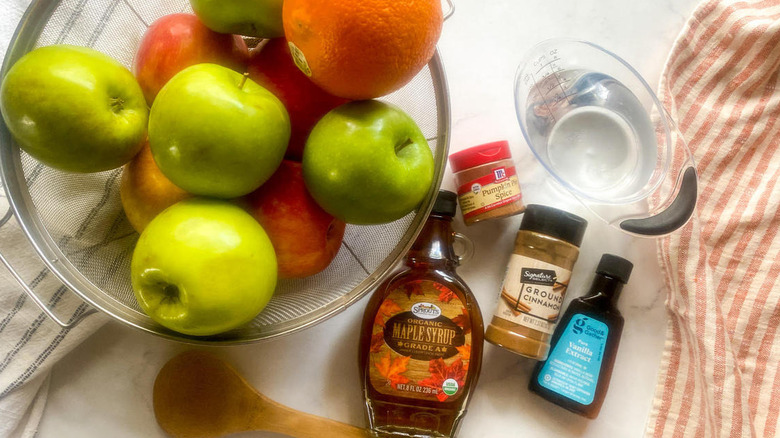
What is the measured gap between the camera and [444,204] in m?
0.70

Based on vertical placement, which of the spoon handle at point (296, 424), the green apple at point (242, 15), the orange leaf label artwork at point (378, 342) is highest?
the green apple at point (242, 15)

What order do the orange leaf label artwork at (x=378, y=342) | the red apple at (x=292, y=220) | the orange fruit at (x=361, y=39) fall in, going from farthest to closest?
the orange leaf label artwork at (x=378, y=342), the red apple at (x=292, y=220), the orange fruit at (x=361, y=39)

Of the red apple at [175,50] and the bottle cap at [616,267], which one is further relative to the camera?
the bottle cap at [616,267]

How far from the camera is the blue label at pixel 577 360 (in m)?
0.75

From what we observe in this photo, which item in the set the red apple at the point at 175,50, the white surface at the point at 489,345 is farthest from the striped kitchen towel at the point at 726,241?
the red apple at the point at 175,50

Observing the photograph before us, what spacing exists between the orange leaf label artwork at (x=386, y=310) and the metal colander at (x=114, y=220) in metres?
0.04

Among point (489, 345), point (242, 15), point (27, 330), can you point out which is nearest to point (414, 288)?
point (489, 345)

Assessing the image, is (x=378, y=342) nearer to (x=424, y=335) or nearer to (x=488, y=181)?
(x=424, y=335)

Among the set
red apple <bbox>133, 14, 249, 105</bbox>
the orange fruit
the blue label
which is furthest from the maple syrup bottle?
red apple <bbox>133, 14, 249, 105</bbox>

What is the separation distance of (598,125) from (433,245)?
0.92 ft

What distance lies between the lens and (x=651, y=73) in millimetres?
826

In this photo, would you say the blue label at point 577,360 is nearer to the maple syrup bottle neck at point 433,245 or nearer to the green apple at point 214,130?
the maple syrup bottle neck at point 433,245

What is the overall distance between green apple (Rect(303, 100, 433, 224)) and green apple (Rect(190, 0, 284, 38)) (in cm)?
12

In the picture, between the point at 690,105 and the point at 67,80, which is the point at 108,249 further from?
the point at 690,105
